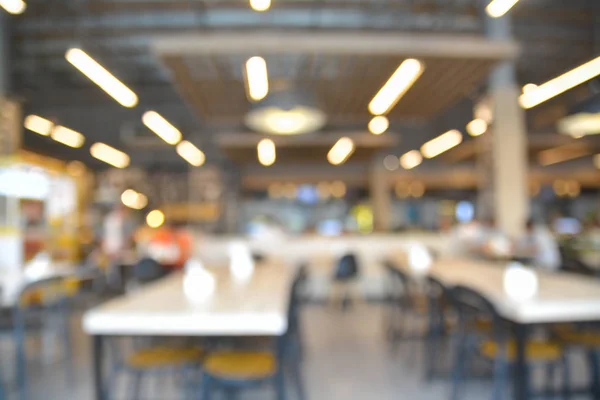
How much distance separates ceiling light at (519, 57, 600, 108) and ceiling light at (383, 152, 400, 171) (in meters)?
6.43

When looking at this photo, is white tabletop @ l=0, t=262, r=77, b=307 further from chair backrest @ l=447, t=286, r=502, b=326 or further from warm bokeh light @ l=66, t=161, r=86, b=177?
warm bokeh light @ l=66, t=161, r=86, b=177

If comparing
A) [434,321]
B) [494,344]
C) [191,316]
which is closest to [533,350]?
[494,344]

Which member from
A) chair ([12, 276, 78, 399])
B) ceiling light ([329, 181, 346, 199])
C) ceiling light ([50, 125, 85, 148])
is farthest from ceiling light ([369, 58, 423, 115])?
ceiling light ([329, 181, 346, 199])

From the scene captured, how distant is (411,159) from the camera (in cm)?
1192

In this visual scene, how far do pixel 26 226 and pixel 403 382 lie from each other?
5.53 m

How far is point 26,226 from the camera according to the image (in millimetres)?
6574

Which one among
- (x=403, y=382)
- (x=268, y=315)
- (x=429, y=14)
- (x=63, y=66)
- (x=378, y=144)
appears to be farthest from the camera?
(x=63, y=66)

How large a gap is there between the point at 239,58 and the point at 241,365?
2688 mm

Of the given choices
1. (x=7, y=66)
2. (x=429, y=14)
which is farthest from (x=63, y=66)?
(x=429, y=14)

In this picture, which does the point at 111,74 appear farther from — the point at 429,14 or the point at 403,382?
the point at 429,14

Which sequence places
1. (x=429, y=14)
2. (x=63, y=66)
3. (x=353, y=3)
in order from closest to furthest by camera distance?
1. (x=353, y=3)
2. (x=429, y=14)
3. (x=63, y=66)

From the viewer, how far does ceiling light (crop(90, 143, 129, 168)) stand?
9.67 metres

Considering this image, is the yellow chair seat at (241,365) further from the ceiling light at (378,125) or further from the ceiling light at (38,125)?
the ceiling light at (38,125)

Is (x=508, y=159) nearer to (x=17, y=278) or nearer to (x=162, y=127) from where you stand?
(x=162, y=127)
